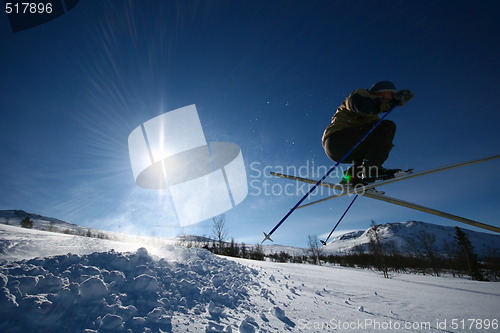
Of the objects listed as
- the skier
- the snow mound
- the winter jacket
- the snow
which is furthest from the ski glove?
the snow mound

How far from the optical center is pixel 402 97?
3.16 meters

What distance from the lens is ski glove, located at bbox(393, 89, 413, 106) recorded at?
315 cm

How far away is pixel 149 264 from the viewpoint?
4.40 m

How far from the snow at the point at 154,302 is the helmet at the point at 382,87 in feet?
13.0

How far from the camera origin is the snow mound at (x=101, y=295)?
7.55 ft

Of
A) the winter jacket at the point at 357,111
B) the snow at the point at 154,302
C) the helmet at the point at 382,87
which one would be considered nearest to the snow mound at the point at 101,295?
the snow at the point at 154,302

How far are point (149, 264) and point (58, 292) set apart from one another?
6.03ft

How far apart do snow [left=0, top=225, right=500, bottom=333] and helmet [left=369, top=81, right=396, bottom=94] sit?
156 inches

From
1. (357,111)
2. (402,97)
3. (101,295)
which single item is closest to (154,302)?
(101,295)

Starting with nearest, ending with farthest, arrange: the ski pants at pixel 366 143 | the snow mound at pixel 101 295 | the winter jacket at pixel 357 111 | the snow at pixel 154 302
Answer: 1. the snow mound at pixel 101 295
2. the snow at pixel 154 302
3. the winter jacket at pixel 357 111
4. the ski pants at pixel 366 143

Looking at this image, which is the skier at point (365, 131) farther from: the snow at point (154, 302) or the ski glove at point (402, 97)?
the snow at point (154, 302)

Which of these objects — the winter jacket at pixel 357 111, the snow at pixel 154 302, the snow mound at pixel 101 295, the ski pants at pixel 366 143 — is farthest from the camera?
the ski pants at pixel 366 143

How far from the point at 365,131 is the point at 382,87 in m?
0.71

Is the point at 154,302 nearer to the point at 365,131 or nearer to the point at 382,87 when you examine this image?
the point at 365,131
